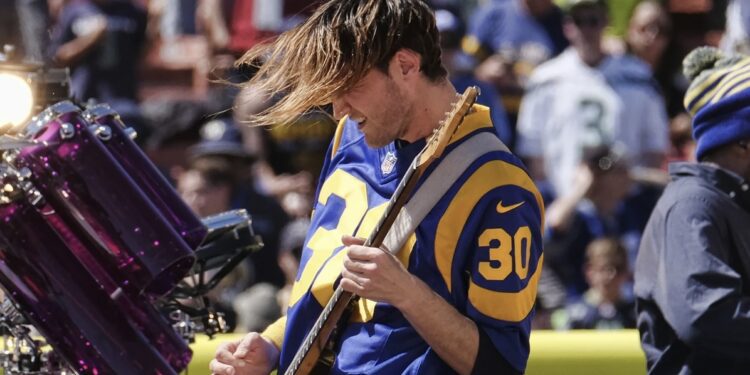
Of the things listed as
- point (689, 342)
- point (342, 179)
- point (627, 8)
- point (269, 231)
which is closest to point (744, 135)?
point (689, 342)

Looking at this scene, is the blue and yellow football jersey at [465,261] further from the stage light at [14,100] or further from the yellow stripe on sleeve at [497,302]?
the stage light at [14,100]

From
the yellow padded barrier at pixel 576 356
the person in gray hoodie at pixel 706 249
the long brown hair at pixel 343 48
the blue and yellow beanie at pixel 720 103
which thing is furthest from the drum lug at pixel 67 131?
the blue and yellow beanie at pixel 720 103

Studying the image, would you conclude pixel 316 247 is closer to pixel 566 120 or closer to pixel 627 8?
pixel 566 120

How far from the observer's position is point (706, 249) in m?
4.26

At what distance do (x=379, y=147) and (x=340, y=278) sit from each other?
1.05ft

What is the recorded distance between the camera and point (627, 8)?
381 inches

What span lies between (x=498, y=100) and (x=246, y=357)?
538cm

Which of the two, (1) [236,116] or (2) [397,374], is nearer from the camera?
(2) [397,374]

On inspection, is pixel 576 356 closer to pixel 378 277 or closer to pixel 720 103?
pixel 720 103

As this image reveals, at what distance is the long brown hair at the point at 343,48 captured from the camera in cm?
347

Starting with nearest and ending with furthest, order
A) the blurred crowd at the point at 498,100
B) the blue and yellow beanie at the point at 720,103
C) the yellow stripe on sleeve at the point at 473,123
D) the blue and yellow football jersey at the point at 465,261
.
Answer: the blue and yellow football jersey at the point at 465,261 < the yellow stripe on sleeve at the point at 473,123 < the blue and yellow beanie at the point at 720,103 < the blurred crowd at the point at 498,100

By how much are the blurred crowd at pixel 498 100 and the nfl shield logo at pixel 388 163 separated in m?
3.85

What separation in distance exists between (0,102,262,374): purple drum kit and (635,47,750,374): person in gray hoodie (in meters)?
1.40

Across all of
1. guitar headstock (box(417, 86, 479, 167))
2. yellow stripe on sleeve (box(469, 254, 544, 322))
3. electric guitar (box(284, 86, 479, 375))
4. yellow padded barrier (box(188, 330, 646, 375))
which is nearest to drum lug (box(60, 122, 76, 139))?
electric guitar (box(284, 86, 479, 375))
